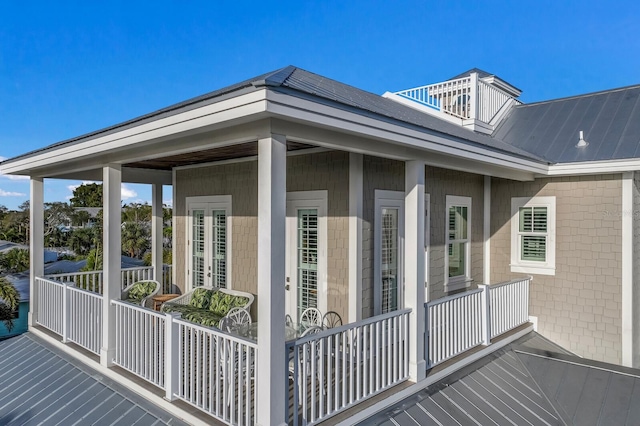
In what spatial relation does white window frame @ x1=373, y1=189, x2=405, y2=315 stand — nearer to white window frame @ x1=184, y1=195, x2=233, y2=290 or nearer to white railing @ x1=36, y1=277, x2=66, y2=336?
white window frame @ x1=184, y1=195, x2=233, y2=290

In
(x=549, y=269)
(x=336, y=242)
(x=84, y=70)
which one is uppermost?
(x=84, y=70)

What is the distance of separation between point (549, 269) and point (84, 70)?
1923 centimetres

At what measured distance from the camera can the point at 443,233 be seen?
6895 millimetres

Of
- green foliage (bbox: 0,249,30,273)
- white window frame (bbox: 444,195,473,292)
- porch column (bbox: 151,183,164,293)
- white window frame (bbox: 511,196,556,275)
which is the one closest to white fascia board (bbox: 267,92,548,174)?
white window frame (bbox: 444,195,473,292)

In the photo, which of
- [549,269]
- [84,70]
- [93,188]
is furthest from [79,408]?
[93,188]

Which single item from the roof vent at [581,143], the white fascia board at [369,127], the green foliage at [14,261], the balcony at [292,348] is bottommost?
the green foliage at [14,261]

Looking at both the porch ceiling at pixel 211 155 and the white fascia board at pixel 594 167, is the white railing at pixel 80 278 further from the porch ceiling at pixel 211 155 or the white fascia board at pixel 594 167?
the white fascia board at pixel 594 167

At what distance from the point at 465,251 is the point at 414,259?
3.37 m

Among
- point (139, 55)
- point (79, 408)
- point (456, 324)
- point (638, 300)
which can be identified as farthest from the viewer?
point (139, 55)

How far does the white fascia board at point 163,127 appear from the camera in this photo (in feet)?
9.29

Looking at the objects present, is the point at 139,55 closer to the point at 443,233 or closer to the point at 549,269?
the point at 443,233

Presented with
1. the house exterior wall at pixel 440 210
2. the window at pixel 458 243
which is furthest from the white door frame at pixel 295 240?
the window at pixel 458 243

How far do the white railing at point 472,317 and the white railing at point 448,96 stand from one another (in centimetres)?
416

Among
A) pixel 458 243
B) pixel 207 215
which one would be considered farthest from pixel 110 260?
pixel 458 243
